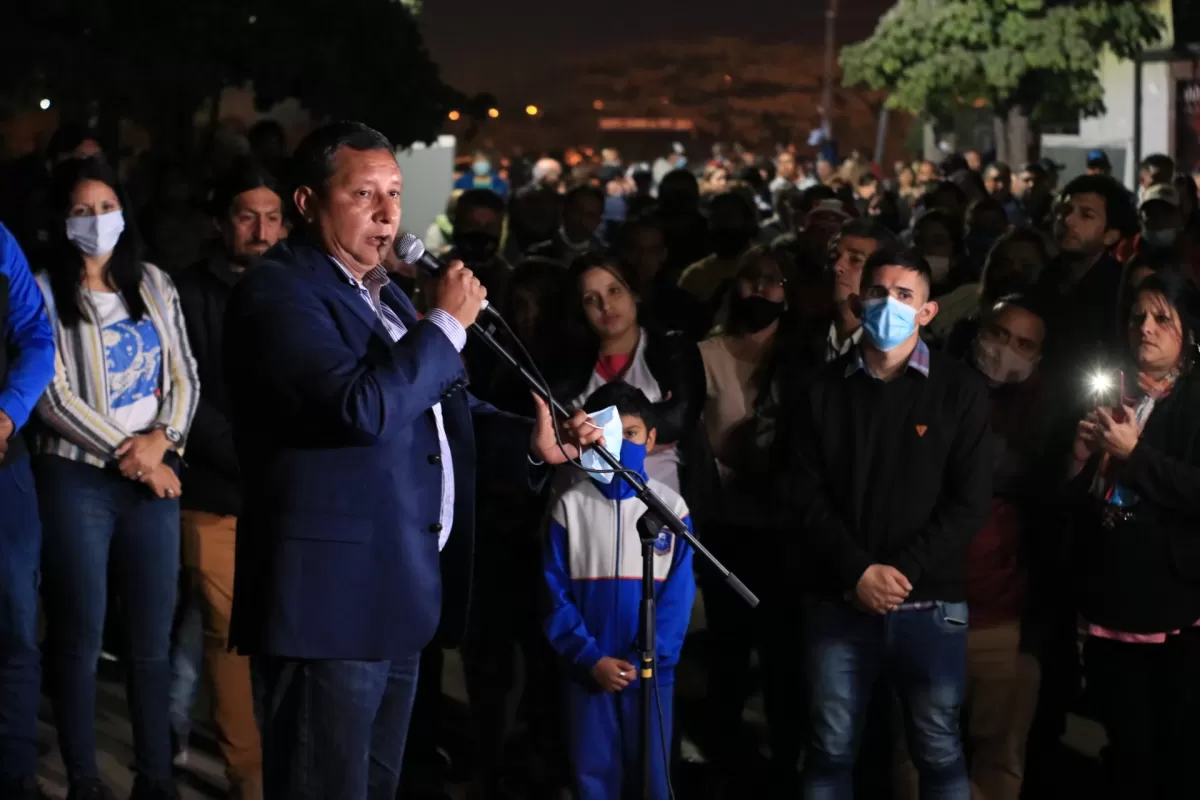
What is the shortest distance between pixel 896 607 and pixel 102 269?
3042mm

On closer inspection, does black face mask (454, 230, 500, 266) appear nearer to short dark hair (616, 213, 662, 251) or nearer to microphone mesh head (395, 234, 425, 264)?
short dark hair (616, 213, 662, 251)

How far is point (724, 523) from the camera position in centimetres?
705

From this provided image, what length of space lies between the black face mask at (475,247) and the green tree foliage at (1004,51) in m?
28.6

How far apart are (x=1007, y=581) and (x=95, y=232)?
3.46 meters

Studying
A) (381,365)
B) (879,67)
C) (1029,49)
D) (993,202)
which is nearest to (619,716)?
(381,365)

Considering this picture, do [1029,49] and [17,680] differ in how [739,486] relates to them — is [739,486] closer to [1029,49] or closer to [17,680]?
[17,680]

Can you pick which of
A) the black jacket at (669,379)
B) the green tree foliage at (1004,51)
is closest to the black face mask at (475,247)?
the black jacket at (669,379)

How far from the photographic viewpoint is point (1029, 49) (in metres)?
35.4

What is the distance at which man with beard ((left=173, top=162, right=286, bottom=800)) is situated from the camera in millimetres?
6570

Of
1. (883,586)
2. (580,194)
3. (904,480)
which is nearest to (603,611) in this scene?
(883,586)

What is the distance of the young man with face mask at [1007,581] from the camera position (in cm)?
630

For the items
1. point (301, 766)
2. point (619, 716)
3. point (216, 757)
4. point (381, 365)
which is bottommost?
point (216, 757)

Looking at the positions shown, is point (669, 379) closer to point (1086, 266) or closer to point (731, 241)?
point (1086, 266)

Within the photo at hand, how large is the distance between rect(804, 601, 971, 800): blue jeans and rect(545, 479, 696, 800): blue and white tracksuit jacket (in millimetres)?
557
